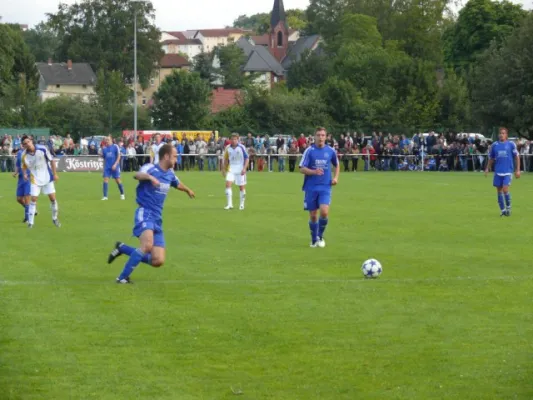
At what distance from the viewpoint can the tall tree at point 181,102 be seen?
277 feet

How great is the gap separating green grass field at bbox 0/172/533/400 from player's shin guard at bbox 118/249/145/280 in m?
0.24

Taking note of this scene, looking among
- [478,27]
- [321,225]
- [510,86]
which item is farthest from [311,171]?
[478,27]

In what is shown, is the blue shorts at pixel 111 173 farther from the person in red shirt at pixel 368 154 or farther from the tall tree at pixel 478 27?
the tall tree at pixel 478 27

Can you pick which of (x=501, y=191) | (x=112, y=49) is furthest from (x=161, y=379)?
(x=112, y=49)

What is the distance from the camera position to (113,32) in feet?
384

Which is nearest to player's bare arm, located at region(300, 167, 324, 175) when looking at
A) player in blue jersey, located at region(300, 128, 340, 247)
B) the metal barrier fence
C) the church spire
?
player in blue jersey, located at region(300, 128, 340, 247)

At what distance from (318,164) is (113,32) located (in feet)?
332

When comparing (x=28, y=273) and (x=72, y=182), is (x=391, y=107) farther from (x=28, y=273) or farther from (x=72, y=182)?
(x=28, y=273)

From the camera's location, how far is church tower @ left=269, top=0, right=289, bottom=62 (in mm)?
188000

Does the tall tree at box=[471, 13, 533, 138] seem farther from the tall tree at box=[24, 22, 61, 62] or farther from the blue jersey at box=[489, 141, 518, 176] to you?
the tall tree at box=[24, 22, 61, 62]

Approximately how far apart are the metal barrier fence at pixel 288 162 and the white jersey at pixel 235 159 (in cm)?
2646

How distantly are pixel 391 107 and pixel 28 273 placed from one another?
60.5 m

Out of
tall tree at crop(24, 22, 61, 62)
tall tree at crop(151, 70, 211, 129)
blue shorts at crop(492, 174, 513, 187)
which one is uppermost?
tall tree at crop(24, 22, 61, 62)

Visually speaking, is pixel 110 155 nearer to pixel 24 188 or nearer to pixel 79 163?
pixel 24 188
